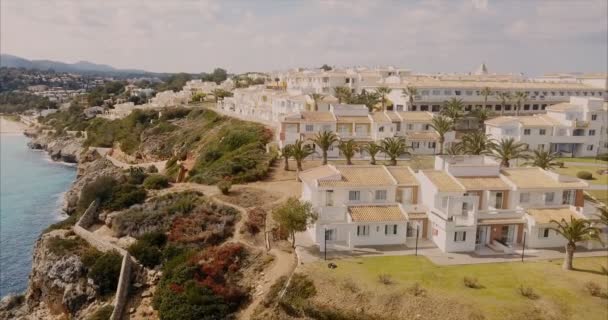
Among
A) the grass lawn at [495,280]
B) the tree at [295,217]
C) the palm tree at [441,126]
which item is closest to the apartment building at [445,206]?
the tree at [295,217]

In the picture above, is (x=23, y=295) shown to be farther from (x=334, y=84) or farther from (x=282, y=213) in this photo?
(x=334, y=84)

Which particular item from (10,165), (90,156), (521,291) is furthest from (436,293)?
(10,165)

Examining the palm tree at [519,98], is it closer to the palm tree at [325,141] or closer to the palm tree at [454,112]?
the palm tree at [454,112]

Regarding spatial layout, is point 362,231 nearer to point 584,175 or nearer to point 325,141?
point 325,141

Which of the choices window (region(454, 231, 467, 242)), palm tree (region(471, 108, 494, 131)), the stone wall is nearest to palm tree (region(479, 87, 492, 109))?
palm tree (region(471, 108, 494, 131))

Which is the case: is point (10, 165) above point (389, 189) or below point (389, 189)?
below

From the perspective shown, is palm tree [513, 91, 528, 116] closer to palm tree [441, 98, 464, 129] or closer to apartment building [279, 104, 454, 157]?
palm tree [441, 98, 464, 129]

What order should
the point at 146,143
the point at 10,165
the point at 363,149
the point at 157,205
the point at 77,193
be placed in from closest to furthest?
the point at 157,205
the point at 363,149
the point at 77,193
the point at 146,143
the point at 10,165
